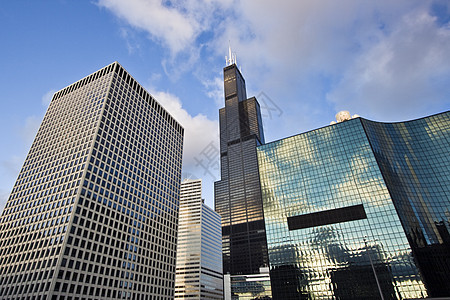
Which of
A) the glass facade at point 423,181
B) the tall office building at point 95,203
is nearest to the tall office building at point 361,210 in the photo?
the glass facade at point 423,181

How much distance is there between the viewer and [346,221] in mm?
92750

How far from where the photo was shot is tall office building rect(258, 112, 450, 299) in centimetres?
8156

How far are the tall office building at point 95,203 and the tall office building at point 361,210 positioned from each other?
4884 centimetres

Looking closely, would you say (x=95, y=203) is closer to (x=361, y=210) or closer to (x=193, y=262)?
(x=361, y=210)

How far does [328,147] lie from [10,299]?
117 meters

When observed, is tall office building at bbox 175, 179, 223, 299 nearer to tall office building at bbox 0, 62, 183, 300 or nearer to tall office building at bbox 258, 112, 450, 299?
tall office building at bbox 0, 62, 183, 300

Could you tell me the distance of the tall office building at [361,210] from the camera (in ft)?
268

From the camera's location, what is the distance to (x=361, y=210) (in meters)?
91.9

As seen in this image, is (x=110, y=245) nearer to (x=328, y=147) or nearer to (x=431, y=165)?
(x=328, y=147)

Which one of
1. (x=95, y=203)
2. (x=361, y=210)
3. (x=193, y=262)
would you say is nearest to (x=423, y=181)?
(x=361, y=210)

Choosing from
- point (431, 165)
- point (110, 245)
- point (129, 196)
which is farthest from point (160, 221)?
point (431, 165)

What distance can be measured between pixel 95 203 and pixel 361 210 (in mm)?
91689

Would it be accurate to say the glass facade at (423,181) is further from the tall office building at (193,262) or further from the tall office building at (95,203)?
the tall office building at (193,262)

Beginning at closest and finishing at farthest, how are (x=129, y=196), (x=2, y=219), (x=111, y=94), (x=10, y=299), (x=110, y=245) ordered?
(x=10, y=299)
(x=110, y=245)
(x=2, y=219)
(x=129, y=196)
(x=111, y=94)
